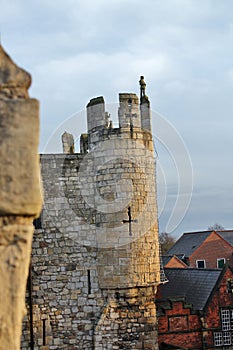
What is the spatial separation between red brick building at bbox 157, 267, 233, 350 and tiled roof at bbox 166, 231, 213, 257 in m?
25.9

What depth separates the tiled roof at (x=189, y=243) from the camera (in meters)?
42.9

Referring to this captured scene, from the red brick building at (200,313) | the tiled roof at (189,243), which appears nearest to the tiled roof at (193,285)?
the red brick building at (200,313)

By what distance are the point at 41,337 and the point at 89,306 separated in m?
1.34

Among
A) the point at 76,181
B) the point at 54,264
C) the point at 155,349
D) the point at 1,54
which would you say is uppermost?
the point at 76,181

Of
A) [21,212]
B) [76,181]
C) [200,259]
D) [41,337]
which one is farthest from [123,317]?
[200,259]

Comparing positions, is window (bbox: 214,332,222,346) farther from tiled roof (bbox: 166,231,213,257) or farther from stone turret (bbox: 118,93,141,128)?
tiled roof (bbox: 166,231,213,257)

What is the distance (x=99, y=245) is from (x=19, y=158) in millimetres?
10557

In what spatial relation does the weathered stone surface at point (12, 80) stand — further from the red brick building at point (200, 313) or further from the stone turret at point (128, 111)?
the red brick building at point (200, 313)

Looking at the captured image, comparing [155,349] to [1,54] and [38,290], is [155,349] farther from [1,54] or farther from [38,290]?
[1,54]

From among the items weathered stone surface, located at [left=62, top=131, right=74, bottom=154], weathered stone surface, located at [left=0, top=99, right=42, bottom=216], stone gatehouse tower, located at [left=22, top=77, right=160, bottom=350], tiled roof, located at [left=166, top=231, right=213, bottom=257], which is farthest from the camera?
tiled roof, located at [left=166, top=231, right=213, bottom=257]

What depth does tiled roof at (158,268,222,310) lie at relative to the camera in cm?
1585

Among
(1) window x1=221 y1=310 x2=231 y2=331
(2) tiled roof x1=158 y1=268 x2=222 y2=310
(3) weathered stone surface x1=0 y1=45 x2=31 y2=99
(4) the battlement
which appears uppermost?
(4) the battlement

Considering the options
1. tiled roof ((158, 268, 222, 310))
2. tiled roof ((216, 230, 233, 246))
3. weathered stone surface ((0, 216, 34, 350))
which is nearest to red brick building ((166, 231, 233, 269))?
tiled roof ((216, 230, 233, 246))

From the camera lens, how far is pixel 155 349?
12656 millimetres
